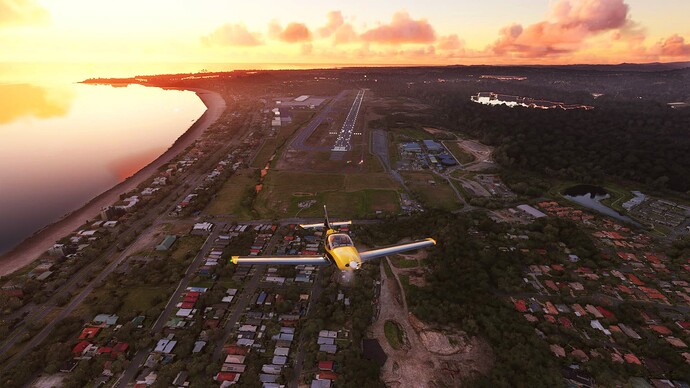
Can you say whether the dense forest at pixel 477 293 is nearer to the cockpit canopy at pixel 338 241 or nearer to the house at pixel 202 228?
the cockpit canopy at pixel 338 241

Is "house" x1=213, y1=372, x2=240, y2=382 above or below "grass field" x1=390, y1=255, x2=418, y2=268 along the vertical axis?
below

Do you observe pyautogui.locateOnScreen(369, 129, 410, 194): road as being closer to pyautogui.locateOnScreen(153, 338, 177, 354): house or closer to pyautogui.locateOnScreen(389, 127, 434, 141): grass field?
pyautogui.locateOnScreen(389, 127, 434, 141): grass field

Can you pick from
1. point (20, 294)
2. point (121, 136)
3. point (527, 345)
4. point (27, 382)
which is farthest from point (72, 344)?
point (121, 136)

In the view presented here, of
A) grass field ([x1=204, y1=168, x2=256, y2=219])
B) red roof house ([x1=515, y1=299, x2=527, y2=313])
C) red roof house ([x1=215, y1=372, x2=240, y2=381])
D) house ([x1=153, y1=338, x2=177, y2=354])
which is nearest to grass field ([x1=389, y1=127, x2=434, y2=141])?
grass field ([x1=204, y1=168, x2=256, y2=219])

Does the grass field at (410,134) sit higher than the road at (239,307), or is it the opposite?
the grass field at (410,134)

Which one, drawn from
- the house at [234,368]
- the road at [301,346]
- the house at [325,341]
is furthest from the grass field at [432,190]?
the house at [234,368]
